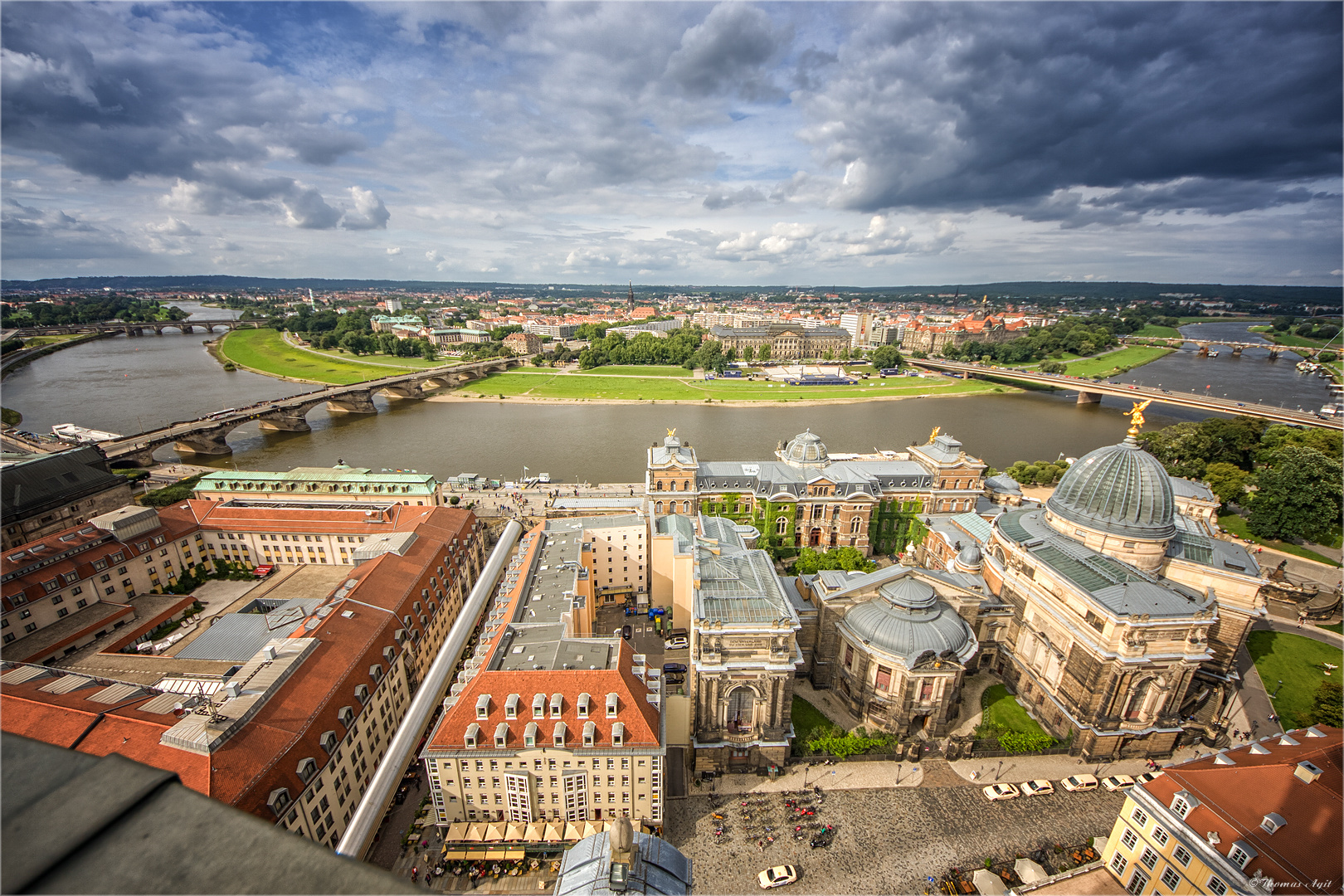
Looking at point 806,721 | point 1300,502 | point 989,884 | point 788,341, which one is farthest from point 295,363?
point 1300,502

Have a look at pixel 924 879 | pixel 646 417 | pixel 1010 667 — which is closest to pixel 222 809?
pixel 924 879

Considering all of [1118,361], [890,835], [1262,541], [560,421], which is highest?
[1118,361]

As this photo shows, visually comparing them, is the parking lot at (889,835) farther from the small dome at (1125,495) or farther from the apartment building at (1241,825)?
the small dome at (1125,495)

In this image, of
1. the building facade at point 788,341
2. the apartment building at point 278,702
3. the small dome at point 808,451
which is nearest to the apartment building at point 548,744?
the apartment building at point 278,702

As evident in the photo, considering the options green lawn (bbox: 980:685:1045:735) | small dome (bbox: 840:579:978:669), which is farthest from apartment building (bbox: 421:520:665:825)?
green lawn (bbox: 980:685:1045:735)

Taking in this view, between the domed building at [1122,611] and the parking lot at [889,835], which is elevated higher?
the domed building at [1122,611]

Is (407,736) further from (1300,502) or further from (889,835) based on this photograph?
(1300,502)

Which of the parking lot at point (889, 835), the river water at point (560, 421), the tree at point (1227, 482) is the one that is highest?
the tree at point (1227, 482)

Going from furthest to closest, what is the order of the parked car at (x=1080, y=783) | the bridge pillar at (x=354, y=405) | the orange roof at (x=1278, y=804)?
the bridge pillar at (x=354, y=405), the parked car at (x=1080, y=783), the orange roof at (x=1278, y=804)
